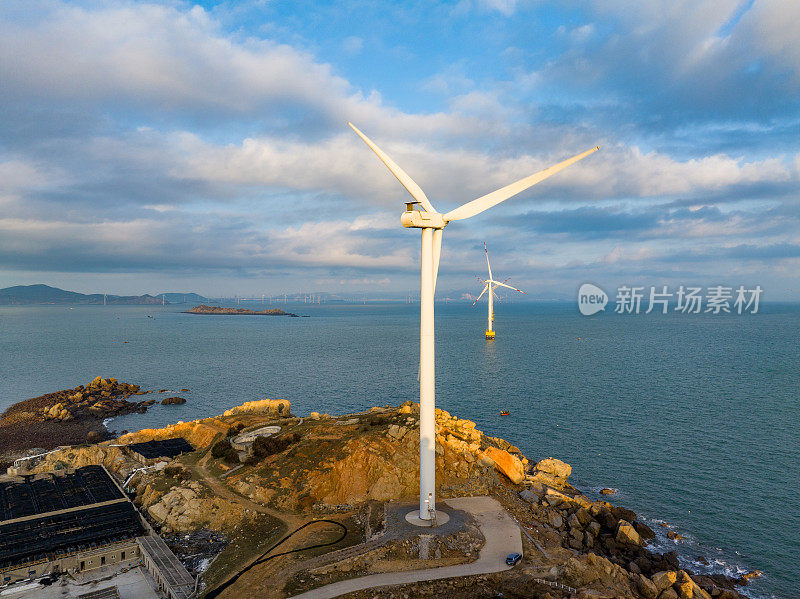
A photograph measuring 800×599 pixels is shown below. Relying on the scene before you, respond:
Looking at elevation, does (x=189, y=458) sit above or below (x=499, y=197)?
below

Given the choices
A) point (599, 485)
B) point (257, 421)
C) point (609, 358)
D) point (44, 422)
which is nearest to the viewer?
point (599, 485)

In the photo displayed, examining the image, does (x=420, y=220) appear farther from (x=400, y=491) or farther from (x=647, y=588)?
(x=647, y=588)

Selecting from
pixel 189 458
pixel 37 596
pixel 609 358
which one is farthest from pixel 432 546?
pixel 609 358

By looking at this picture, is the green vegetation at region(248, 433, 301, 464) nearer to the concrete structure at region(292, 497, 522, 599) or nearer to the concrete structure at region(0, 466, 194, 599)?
the concrete structure at region(0, 466, 194, 599)

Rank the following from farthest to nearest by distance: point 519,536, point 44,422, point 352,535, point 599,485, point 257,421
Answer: point 44,422 < point 257,421 < point 599,485 < point 352,535 < point 519,536

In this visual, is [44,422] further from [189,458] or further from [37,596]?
[37,596]

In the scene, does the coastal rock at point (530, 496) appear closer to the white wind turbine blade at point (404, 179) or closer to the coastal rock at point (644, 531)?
the coastal rock at point (644, 531)

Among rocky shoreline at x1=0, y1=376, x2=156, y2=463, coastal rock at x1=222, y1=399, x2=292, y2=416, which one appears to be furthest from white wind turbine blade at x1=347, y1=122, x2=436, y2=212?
rocky shoreline at x1=0, y1=376, x2=156, y2=463
